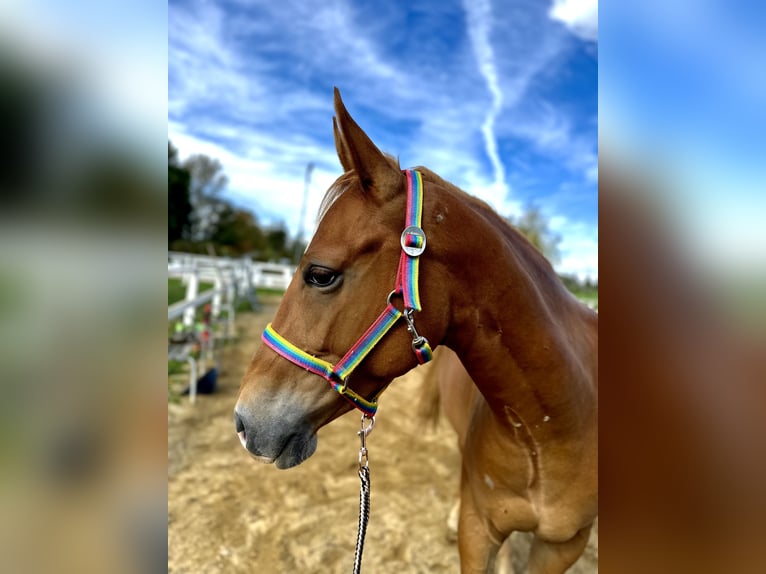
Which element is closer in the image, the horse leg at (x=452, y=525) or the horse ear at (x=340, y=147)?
the horse ear at (x=340, y=147)

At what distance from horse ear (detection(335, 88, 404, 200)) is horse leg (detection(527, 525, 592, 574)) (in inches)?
65.5

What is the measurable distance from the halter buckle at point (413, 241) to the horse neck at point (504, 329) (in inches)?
2.5

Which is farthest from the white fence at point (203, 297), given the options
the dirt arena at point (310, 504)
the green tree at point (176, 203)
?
the dirt arena at point (310, 504)

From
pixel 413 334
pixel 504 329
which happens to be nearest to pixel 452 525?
pixel 504 329

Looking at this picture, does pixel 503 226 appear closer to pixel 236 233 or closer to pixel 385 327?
pixel 385 327

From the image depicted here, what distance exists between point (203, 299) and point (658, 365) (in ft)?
21.9

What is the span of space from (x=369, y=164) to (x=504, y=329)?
69 cm

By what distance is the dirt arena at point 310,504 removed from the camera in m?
2.85

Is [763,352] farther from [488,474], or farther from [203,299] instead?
[203,299]

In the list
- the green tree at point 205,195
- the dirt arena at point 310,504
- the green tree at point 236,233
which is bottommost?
the green tree at point 236,233

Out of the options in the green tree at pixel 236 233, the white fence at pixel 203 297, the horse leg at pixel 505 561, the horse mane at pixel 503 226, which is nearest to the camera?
the horse mane at pixel 503 226

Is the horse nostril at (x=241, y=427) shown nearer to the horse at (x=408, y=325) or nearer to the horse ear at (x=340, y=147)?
the horse at (x=408, y=325)

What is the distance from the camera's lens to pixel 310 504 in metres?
3.45

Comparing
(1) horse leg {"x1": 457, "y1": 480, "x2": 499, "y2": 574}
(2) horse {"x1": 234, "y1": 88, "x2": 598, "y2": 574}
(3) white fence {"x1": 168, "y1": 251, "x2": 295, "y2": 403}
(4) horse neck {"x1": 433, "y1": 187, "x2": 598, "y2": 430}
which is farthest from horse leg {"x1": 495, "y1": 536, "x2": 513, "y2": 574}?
(3) white fence {"x1": 168, "y1": 251, "x2": 295, "y2": 403}
